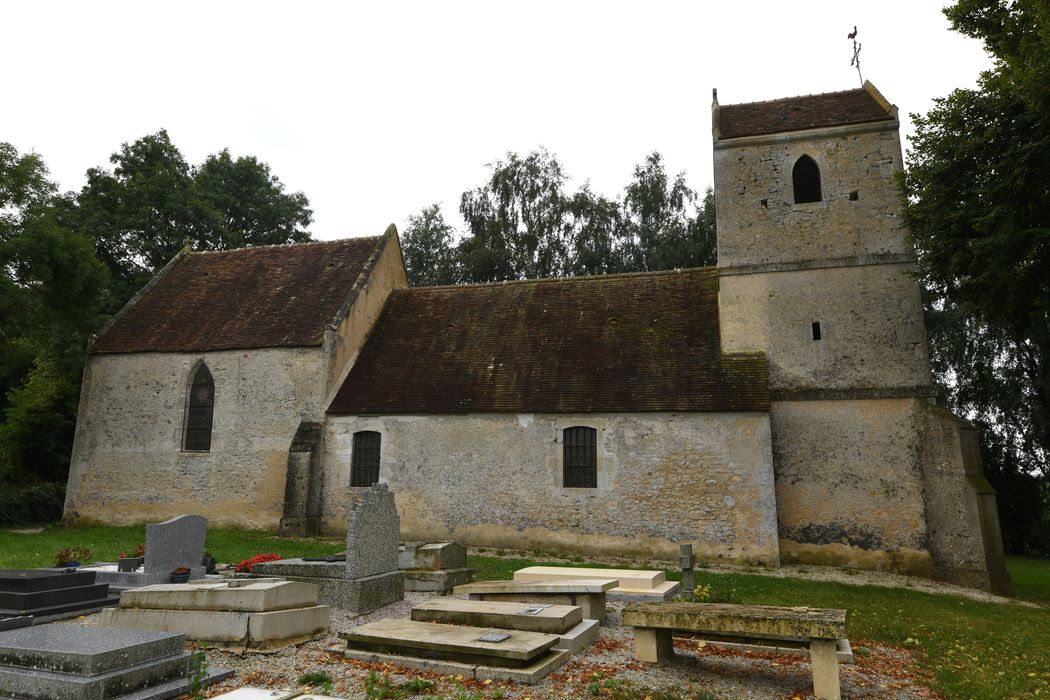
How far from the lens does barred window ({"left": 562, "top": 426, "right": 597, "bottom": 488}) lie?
15.9 m

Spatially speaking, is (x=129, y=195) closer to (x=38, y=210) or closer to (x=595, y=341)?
(x=38, y=210)

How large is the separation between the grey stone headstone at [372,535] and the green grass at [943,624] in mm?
3133

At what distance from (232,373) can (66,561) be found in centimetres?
842

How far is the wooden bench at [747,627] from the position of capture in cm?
554

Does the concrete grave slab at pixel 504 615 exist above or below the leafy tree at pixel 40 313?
below

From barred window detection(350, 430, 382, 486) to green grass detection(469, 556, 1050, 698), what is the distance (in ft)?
14.0

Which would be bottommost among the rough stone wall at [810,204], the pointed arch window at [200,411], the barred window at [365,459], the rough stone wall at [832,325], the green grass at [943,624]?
the green grass at [943,624]

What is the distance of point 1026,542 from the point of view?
25.3 meters

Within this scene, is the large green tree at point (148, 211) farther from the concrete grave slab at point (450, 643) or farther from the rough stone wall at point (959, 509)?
the rough stone wall at point (959, 509)

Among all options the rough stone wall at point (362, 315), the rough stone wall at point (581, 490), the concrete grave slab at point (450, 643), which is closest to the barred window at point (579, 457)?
the rough stone wall at point (581, 490)

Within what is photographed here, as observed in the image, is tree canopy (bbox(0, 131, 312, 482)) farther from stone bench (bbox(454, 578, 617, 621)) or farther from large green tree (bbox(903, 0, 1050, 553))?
large green tree (bbox(903, 0, 1050, 553))

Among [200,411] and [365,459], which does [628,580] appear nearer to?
[365,459]

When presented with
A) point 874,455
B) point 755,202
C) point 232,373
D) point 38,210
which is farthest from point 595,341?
point 38,210

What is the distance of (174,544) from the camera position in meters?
9.85
